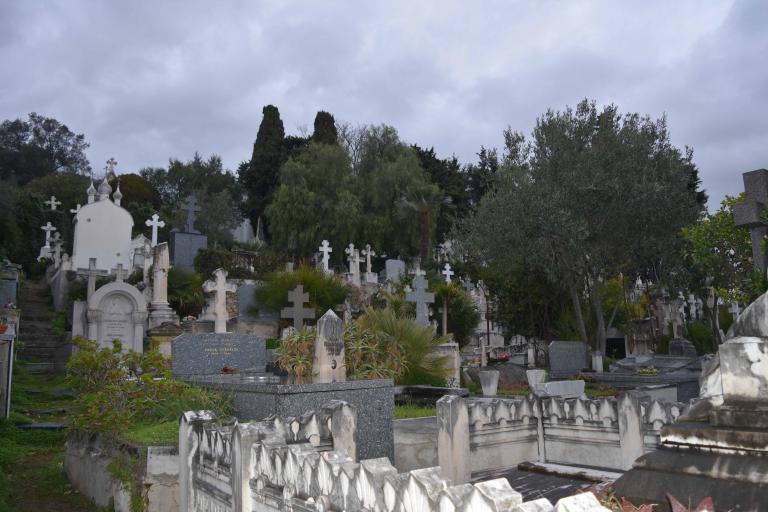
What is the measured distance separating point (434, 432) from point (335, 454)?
166 inches

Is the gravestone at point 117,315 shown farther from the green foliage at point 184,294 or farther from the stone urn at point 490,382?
the stone urn at point 490,382

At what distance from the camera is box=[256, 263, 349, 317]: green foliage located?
22234 millimetres

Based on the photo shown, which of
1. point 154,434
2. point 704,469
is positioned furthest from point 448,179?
point 704,469

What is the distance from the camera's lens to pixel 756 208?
1092 cm

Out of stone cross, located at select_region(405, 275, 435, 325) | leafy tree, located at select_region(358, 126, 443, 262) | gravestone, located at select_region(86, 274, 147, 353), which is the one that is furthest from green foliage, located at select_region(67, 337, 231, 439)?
leafy tree, located at select_region(358, 126, 443, 262)

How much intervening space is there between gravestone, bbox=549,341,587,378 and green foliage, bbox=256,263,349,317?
808 centimetres

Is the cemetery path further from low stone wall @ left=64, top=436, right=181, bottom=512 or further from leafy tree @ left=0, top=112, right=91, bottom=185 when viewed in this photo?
leafy tree @ left=0, top=112, right=91, bottom=185

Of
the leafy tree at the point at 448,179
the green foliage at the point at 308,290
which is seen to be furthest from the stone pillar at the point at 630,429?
the leafy tree at the point at 448,179

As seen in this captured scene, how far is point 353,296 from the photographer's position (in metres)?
26.7

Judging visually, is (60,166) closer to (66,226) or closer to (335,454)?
(66,226)

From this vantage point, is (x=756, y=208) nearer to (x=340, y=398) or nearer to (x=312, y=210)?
(x=340, y=398)

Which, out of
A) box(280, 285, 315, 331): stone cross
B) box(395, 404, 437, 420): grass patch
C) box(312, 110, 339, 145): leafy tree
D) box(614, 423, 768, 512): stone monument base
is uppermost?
Answer: box(312, 110, 339, 145): leafy tree

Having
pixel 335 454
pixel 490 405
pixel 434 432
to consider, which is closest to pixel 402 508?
pixel 335 454

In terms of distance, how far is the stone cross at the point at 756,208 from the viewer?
1088 centimetres
